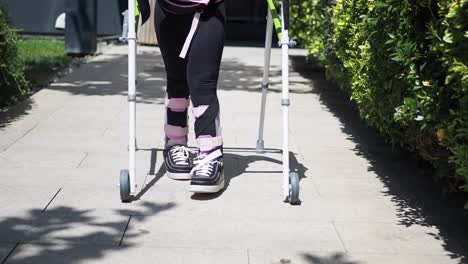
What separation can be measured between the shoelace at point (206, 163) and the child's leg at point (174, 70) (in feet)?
1.73

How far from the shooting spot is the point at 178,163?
504 centimetres

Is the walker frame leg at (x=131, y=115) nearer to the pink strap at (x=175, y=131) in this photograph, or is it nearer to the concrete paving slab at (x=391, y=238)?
the pink strap at (x=175, y=131)

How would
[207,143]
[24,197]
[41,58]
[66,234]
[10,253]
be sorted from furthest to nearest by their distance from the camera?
[41,58] → [207,143] → [24,197] → [66,234] → [10,253]

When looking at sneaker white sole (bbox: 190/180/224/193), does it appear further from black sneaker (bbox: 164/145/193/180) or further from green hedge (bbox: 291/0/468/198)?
green hedge (bbox: 291/0/468/198)

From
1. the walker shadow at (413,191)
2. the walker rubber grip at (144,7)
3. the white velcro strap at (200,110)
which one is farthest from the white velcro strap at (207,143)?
the walker shadow at (413,191)

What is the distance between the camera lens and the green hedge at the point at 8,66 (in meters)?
6.73

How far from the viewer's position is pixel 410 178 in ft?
17.3

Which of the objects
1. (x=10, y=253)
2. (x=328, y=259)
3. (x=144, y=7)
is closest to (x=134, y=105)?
(x=144, y=7)

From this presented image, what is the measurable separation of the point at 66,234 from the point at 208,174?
1066mm

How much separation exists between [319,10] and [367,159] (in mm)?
3102

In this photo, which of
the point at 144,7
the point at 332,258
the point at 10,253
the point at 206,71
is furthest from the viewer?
the point at 144,7

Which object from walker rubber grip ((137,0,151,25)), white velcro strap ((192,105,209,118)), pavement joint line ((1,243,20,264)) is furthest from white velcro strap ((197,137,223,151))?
pavement joint line ((1,243,20,264))

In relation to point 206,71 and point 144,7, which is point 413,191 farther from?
point 144,7

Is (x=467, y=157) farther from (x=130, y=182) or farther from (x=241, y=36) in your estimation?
(x=241, y=36)
